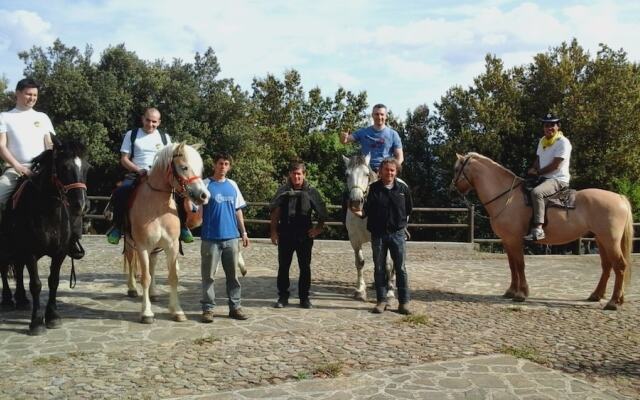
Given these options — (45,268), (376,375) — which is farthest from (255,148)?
(376,375)

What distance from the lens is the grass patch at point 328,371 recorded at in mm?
4821

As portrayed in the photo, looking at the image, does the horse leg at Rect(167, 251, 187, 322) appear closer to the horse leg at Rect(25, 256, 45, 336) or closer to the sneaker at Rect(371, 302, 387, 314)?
the horse leg at Rect(25, 256, 45, 336)

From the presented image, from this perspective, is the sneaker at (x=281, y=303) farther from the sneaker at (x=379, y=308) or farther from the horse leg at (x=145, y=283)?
the horse leg at (x=145, y=283)

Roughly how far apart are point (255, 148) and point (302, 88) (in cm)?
823

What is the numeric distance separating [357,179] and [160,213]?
→ 2.59 metres

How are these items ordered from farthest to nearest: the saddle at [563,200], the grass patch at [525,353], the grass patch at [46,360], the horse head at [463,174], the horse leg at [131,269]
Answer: the horse head at [463,174], the saddle at [563,200], the horse leg at [131,269], the grass patch at [525,353], the grass patch at [46,360]

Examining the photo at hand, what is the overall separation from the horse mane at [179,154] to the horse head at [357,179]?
2.04 meters

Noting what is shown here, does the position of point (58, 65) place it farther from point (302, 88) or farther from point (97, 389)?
point (97, 389)

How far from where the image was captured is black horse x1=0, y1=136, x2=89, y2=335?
5.74 metres

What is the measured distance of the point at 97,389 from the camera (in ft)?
14.7

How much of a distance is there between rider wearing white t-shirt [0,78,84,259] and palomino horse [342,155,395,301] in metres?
3.54

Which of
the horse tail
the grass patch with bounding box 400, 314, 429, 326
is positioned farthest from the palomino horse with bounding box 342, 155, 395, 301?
the horse tail

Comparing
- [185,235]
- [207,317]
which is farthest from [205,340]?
[185,235]

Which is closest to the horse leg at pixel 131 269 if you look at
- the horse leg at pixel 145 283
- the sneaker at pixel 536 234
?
the horse leg at pixel 145 283
